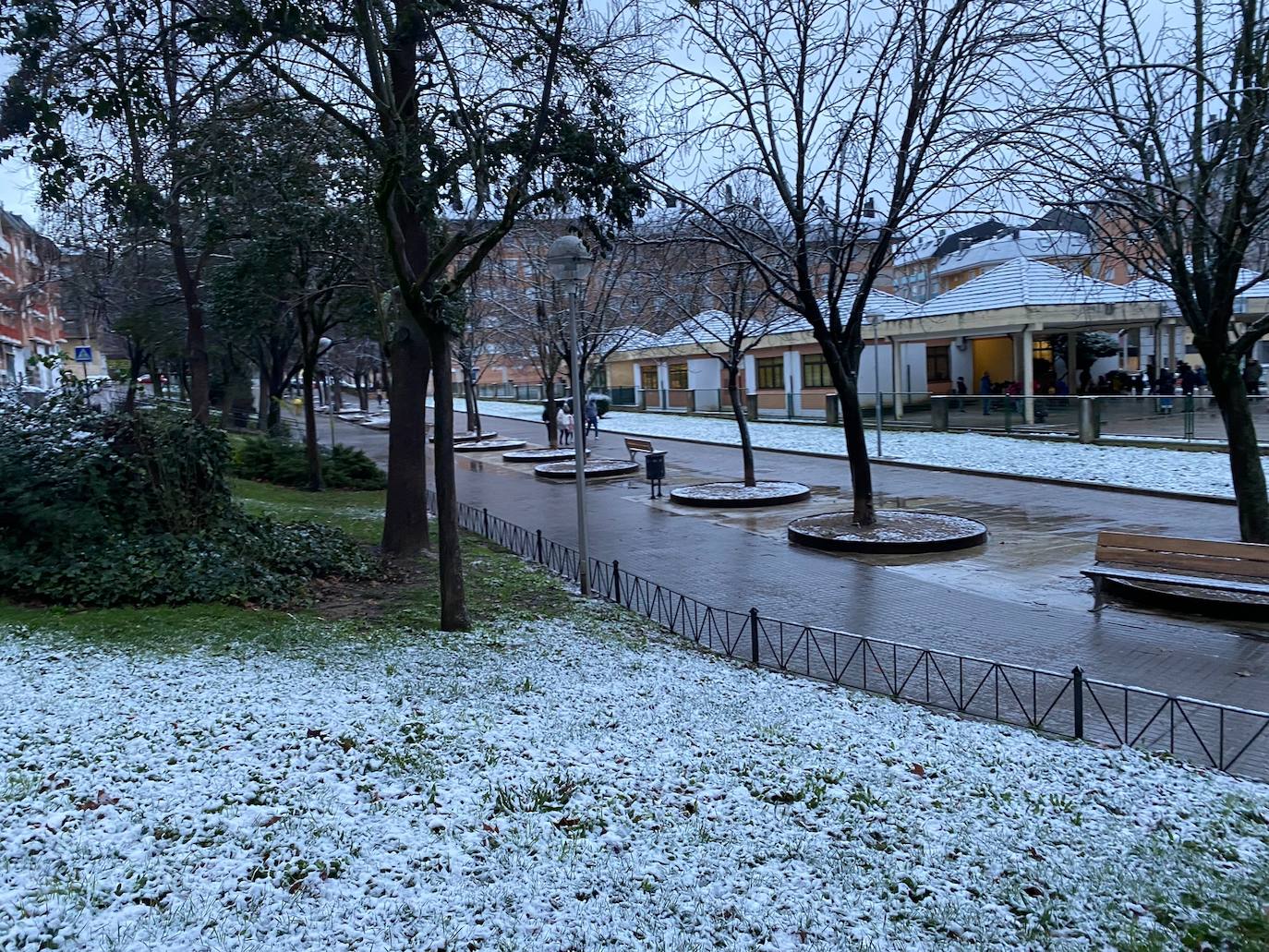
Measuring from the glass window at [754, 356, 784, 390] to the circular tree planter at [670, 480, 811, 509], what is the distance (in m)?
24.1

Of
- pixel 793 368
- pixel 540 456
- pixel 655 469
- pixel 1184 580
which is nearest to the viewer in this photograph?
pixel 1184 580

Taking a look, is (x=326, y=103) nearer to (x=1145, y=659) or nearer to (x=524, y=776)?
(x=524, y=776)

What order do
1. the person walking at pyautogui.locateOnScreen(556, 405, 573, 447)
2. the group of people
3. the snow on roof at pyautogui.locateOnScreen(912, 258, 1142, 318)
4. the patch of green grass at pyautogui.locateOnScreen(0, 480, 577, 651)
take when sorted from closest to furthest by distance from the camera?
the patch of green grass at pyautogui.locateOnScreen(0, 480, 577, 651) < the snow on roof at pyautogui.locateOnScreen(912, 258, 1142, 318) < the group of people < the person walking at pyautogui.locateOnScreen(556, 405, 573, 447)

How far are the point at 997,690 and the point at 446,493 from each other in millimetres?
4866

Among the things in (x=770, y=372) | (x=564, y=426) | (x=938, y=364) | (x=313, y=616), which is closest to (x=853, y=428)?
(x=313, y=616)

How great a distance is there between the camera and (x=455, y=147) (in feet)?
33.2

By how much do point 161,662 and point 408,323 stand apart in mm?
6282

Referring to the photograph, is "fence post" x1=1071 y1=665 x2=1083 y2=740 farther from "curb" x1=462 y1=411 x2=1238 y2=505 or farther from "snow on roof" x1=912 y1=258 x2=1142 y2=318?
"snow on roof" x1=912 y1=258 x2=1142 y2=318

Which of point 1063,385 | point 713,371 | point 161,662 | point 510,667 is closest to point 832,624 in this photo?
point 510,667

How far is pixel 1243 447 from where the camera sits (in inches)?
434

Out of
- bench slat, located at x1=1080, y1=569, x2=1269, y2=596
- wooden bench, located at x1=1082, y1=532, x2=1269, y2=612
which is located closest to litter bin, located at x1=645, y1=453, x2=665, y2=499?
wooden bench, located at x1=1082, y1=532, x2=1269, y2=612

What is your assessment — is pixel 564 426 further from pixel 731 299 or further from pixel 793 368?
pixel 793 368

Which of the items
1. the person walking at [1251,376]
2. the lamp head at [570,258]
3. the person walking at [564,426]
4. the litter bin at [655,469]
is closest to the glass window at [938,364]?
the person walking at [1251,376]

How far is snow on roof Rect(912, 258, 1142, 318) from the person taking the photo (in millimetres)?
30078
